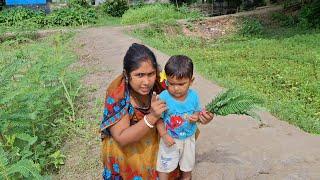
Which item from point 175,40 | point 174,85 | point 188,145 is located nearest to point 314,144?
point 188,145

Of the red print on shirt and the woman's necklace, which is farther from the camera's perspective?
the woman's necklace

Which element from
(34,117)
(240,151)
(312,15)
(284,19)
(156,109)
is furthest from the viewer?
(284,19)

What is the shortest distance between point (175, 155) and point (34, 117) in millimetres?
1708

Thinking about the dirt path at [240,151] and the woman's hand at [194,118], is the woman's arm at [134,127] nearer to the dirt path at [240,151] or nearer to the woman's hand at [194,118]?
the woman's hand at [194,118]

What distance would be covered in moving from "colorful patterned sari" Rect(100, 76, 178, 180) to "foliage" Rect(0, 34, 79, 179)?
648 mm

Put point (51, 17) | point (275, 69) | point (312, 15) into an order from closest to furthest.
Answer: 1. point (275, 69)
2. point (312, 15)
3. point (51, 17)

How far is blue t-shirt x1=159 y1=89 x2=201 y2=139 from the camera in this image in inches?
105

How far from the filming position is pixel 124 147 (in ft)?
9.01

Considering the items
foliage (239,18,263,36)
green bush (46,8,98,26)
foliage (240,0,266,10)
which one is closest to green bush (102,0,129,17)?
green bush (46,8,98,26)

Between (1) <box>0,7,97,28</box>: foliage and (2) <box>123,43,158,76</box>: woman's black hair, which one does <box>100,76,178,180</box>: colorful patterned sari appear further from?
(1) <box>0,7,97,28</box>: foliage

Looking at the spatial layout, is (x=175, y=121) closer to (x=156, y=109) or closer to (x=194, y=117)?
(x=194, y=117)

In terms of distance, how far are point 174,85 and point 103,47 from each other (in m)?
7.36

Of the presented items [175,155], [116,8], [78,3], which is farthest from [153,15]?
[175,155]

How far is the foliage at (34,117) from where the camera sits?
3.79m
